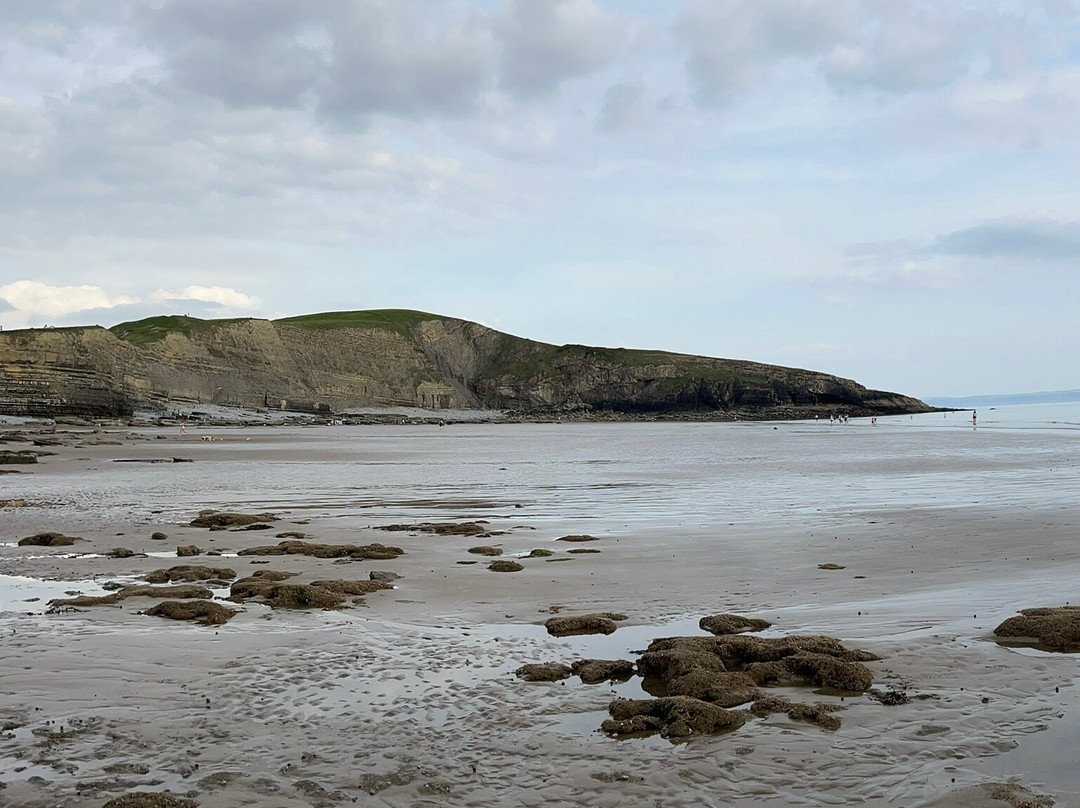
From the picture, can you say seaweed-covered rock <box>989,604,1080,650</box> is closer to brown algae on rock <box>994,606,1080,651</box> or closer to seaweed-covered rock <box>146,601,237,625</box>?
brown algae on rock <box>994,606,1080,651</box>

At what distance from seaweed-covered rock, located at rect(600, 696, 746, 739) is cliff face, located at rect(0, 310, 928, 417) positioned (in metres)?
89.5

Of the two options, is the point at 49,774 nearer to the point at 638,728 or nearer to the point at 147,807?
the point at 147,807

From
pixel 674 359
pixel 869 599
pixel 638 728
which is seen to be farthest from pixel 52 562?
pixel 674 359

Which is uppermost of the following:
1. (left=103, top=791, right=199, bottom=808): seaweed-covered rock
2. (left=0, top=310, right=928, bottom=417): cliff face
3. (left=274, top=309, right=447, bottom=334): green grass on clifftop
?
(left=274, top=309, right=447, bottom=334): green grass on clifftop

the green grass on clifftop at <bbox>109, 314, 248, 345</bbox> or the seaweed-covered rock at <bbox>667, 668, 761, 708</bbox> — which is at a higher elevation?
the green grass on clifftop at <bbox>109, 314, 248, 345</bbox>

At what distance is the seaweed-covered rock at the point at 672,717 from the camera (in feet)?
20.1

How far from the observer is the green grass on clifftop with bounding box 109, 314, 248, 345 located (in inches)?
4370

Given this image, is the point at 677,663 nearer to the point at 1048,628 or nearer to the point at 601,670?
the point at 601,670

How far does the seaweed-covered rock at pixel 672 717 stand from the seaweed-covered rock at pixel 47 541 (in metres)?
11.4

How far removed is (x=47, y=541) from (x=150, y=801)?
36.6 ft

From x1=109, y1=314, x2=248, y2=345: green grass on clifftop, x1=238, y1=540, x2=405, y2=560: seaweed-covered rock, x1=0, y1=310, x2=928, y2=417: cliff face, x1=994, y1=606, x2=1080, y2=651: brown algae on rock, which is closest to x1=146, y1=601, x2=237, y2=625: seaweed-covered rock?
x1=238, y1=540, x2=405, y2=560: seaweed-covered rock

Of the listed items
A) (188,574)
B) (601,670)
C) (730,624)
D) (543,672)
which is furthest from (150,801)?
(188,574)

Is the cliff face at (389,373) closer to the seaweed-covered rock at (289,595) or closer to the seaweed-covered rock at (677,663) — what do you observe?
the seaweed-covered rock at (289,595)

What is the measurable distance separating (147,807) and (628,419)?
129879 millimetres
